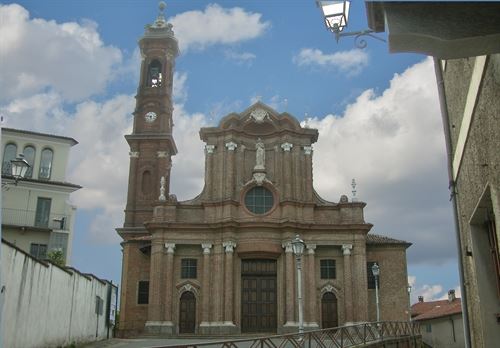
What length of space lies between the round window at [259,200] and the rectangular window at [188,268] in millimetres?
5198

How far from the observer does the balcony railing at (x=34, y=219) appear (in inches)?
1377

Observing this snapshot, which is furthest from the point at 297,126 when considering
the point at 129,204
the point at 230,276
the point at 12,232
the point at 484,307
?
the point at 484,307

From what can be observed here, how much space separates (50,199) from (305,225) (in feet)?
55.4

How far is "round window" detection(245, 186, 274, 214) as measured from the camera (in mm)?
37719

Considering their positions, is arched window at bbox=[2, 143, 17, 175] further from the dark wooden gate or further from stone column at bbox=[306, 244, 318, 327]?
stone column at bbox=[306, 244, 318, 327]

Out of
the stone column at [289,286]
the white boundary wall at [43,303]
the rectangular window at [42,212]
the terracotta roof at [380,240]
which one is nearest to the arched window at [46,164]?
the rectangular window at [42,212]

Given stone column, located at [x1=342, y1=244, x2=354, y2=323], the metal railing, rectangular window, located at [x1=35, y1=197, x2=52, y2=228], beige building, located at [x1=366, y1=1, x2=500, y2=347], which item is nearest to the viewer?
beige building, located at [x1=366, y1=1, x2=500, y2=347]

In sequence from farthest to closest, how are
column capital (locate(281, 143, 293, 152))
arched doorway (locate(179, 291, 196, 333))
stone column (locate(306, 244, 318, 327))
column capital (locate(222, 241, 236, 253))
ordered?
1. column capital (locate(281, 143, 293, 152))
2. column capital (locate(222, 241, 236, 253))
3. arched doorway (locate(179, 291, 196, 333))
4. stone column (locate(306, 244, 318, 327))

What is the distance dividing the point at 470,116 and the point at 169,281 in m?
30.3

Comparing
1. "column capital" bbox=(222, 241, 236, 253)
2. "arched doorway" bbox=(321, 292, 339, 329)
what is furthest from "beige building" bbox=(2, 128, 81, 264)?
"arched doorway" bbox=(321, 292, 339, 329)

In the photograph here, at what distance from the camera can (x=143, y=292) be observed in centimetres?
3828

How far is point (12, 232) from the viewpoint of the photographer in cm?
3447

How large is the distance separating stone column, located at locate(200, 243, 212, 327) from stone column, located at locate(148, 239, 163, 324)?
2.63 meters

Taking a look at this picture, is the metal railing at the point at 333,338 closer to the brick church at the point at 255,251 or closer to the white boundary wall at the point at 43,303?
the white boundary wall at the point at 43,303
